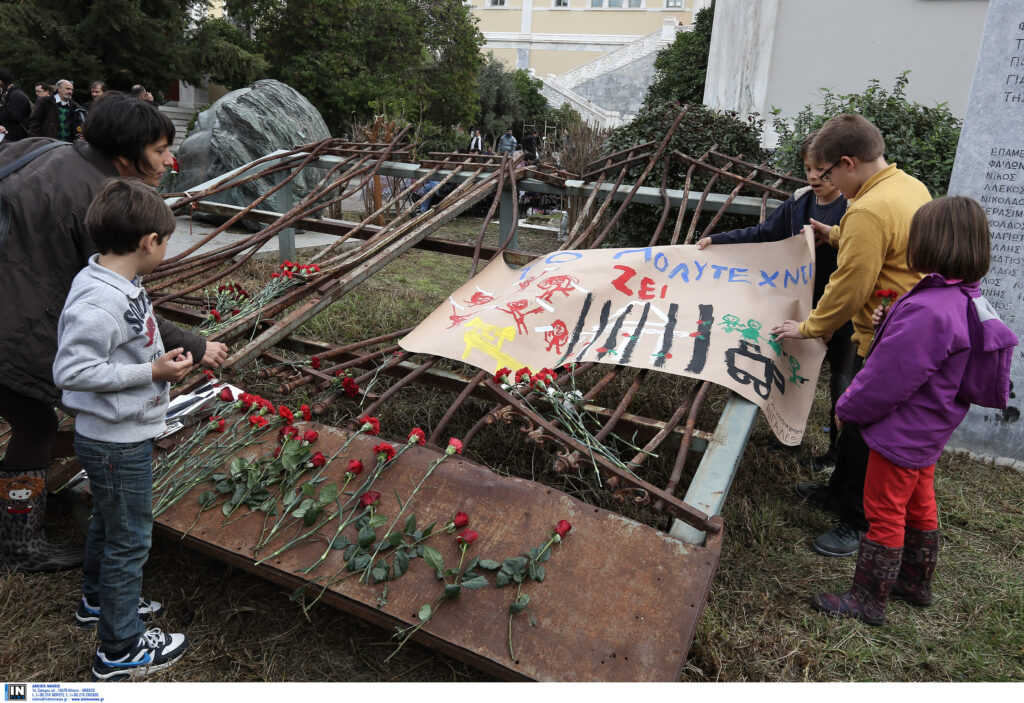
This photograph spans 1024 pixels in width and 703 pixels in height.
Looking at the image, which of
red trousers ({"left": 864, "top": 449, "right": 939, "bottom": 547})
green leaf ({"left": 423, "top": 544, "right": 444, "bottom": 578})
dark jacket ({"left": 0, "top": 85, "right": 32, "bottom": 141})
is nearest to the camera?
green leaf ({"left": 423, "top": 544, "right": 444, "bottom": 578})

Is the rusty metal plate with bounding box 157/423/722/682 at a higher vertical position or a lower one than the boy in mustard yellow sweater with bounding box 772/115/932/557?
lower

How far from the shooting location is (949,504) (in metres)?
3.47

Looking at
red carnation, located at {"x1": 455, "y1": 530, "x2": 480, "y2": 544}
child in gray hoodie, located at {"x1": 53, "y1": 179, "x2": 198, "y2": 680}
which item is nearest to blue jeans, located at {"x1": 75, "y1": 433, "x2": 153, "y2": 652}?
child in gray hoodie, located at {"x1": 53, "y1": 179, "x2": 198, "y2": 680}

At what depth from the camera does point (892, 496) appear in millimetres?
2398

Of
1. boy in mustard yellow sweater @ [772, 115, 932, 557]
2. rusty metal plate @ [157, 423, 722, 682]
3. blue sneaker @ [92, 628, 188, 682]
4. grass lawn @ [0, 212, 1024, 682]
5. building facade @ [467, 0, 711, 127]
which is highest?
building facade @ [467, 0, 711, 127]

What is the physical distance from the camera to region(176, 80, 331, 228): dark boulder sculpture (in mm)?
10008

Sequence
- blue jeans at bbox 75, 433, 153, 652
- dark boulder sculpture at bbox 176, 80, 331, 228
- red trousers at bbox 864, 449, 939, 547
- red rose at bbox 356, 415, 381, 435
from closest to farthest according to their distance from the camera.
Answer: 1. blue jeans at bbox 75, 433, 153, 652
2. red trousers at bbox 864, 449, 939, 547
3. red rose at bbox 356, 415, 381, 435
4. dark boulder sculpture at bbox 176, 80, 331, 228

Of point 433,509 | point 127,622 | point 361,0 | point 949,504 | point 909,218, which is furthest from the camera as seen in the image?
point 361,0

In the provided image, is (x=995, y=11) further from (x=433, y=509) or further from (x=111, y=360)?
(x=111, y=360)

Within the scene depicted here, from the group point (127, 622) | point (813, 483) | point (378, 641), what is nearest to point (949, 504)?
point (813, 483)

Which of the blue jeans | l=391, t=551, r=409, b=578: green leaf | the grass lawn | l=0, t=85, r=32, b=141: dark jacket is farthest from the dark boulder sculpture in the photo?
l=391, t=551, r=409, b=578: green leaf

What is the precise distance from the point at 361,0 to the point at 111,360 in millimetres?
16935

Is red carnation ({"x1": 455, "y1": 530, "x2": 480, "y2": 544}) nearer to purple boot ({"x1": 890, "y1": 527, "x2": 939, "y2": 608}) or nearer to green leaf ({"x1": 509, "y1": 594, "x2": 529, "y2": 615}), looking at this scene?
green leaf ({"x1": 509, "y1": 594, "x2": 529, "y2": 615})

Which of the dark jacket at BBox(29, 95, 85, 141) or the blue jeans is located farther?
A: the dark jacket at BBox(29, 95, 85, 141)
